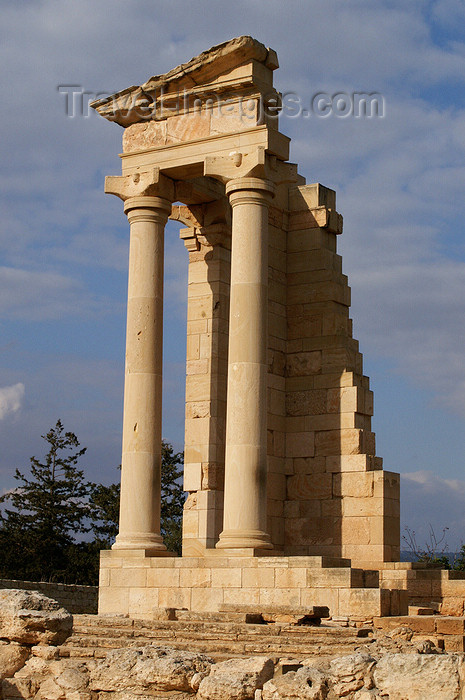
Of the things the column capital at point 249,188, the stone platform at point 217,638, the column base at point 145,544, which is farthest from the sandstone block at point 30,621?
the column capital at point 249,188

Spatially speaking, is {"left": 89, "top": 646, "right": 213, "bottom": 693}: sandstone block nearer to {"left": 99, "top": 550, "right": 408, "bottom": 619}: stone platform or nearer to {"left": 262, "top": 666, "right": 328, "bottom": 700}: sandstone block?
{"left": 262, "top": 666, "right": 328, "bottom": 700}: sandstone block

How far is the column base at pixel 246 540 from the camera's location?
2400 cm

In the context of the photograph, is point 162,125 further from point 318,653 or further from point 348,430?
point 318,653

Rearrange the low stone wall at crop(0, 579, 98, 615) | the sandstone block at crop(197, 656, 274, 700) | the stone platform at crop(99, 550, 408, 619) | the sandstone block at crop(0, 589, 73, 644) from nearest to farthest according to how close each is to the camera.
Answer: the sandstone block at crop(197, 656, 274, 700)
the sandstone block at crop(0, 589, 73, 644)
the stone platform at crop(99, 550, 408, 619)
the low stone wall at crop(0, 579, 98, 615)

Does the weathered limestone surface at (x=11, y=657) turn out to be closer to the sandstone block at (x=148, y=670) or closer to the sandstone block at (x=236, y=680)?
the sandstone block at (x=148, y=670)

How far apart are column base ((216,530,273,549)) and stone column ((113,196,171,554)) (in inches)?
86.9

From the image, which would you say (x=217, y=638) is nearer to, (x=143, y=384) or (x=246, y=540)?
(x=246, y=540)

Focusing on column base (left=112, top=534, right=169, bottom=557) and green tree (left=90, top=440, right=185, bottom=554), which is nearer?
column base (left=112, top=534, right=169, bottom=557)

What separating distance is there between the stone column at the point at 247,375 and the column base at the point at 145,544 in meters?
1.85

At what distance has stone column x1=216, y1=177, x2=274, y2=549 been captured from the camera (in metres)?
24.3

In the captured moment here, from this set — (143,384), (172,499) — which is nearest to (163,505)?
(172,499)

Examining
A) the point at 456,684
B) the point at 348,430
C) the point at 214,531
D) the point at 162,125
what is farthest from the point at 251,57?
the point at 456,684

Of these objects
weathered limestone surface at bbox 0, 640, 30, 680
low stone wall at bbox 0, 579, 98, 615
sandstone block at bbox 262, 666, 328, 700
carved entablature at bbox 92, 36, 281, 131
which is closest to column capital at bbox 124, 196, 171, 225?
carved entablature at bbox 92, 36, 281, 131

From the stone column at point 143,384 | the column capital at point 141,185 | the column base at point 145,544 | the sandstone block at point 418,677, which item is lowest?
the sandstone block at point 418,677
